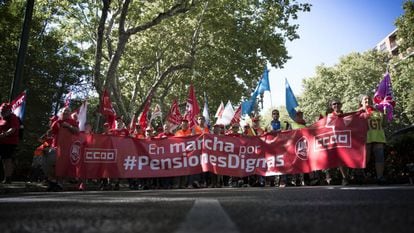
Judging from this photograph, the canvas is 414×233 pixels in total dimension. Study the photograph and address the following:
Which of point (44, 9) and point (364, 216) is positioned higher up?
point (44, 9)

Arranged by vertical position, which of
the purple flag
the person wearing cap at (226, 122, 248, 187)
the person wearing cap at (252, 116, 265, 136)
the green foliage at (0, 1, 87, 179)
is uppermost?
the green foliage at (0, 1, 87, 179)

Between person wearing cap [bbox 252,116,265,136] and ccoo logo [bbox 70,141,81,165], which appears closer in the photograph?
ccoo logo [bbox 70,141,81,165]

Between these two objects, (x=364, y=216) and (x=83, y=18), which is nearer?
(x=364, y=216)

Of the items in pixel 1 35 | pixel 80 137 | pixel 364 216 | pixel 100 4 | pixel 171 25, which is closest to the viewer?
pixel 364 216

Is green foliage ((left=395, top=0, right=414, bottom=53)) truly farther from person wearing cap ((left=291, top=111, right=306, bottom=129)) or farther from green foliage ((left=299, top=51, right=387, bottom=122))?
person wearing cap ((left=291, top=111, right=306, bottom=129))

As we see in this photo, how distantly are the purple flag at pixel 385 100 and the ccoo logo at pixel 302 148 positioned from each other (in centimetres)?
203

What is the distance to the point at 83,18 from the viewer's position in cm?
2409

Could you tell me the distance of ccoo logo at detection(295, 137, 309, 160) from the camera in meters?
10.8

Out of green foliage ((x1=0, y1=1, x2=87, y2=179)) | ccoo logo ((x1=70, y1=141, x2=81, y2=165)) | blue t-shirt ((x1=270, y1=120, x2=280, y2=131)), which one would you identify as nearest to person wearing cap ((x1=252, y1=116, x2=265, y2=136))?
blue t-shirt ((x1=270, y1=120, x2=280, y2=131))

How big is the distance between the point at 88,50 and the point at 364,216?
2650 cm

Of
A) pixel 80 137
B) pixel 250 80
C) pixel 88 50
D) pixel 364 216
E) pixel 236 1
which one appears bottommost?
pixel 364 216

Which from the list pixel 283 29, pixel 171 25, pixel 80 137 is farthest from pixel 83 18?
pixel 80 137

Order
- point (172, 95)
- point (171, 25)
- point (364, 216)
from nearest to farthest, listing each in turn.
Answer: point (364, 216)
point (171, 25)
point (172, 95)

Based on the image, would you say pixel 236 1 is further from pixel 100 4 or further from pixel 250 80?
pixel 100 4
